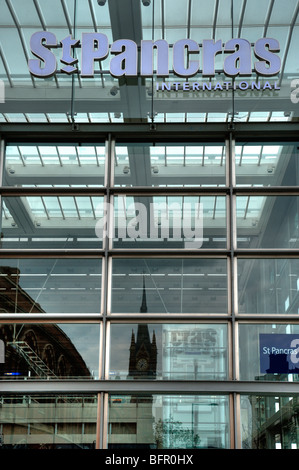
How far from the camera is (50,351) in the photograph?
14125 millimetres

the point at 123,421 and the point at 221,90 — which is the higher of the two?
the point at 221,90

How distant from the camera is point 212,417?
44.9 feet

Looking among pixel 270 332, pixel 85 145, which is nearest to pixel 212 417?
pixel 270 332

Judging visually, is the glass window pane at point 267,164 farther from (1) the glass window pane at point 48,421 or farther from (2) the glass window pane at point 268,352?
(1) the glass window pane at point 48,421

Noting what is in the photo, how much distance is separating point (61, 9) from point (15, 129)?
9.01ft

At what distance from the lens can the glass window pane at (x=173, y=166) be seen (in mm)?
15422

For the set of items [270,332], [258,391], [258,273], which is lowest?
[258,391]

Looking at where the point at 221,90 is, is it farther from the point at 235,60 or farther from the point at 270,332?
the point at 270,332

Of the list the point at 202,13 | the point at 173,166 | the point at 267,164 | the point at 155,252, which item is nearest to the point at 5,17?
the point at 202,13

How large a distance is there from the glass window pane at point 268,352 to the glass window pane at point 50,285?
3.03m

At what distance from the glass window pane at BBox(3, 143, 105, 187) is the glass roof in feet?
2.20

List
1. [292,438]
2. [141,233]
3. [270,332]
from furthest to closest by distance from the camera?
1. [141,233]
2. [270,332]
3. [292,438]

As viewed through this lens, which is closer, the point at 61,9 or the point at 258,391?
the point at 258,391

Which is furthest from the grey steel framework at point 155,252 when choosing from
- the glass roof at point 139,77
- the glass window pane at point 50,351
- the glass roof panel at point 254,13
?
the glass roof panel at point 254,13
